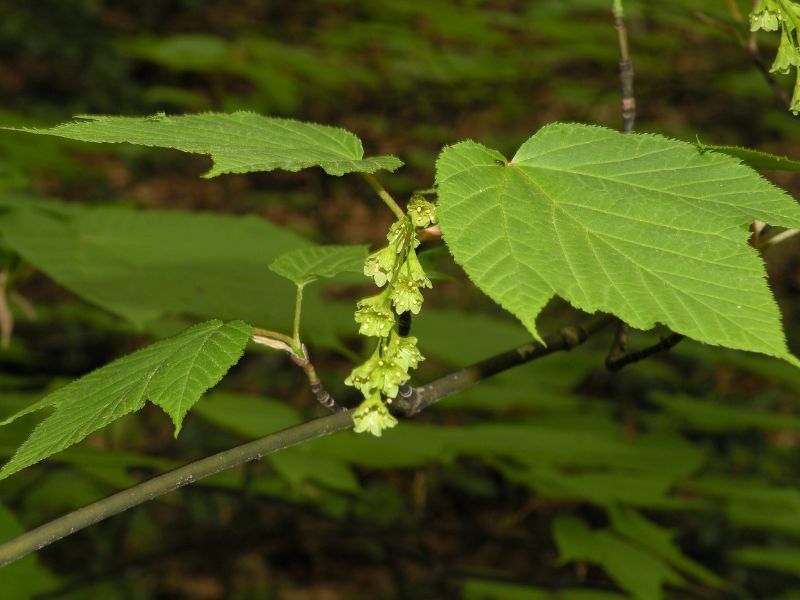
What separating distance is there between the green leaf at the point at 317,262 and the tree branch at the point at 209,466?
23cm

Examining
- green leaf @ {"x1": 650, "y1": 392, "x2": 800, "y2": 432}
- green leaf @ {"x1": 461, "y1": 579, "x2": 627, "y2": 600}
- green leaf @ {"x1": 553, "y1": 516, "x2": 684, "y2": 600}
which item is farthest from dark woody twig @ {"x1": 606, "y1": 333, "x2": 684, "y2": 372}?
green leaf @ {"x1": 650, "y1": 392, "x2": 800, "y2": 432}

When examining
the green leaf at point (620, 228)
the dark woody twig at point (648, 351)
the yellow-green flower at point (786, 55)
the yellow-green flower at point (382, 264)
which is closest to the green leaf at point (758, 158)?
the green leaf at point (620, 228)

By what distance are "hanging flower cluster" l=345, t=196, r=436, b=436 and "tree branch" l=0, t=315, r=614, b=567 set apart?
0.07 metres

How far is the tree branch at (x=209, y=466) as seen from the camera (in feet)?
3.32

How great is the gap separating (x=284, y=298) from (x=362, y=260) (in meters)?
1.11

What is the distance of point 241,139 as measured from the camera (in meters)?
1.12

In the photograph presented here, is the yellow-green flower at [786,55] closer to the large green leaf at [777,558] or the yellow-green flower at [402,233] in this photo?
the yellow-green flower at [402,233]

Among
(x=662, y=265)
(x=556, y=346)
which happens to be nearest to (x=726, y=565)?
(x=556, y=346)

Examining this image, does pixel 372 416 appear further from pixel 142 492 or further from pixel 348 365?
pixel 348 365

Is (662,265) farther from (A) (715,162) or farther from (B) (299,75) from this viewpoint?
(B) (299,75)

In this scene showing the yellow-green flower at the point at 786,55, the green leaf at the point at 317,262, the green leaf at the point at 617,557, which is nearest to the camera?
the yellow-green flower at the point at 786,55

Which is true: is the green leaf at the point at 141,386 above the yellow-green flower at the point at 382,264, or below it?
below

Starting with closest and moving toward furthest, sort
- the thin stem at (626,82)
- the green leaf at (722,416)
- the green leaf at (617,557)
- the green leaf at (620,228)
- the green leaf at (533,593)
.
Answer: the green leaf at (620,228) < the thin stem at (626,82) < the green leaf at (617,557) < the green leaf at (533,593) < the green leaf at (722,416)

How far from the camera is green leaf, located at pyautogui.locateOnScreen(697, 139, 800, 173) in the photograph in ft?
3.58
